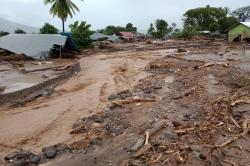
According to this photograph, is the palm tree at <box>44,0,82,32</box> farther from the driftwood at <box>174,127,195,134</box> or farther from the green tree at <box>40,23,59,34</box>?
the driftwood at <box>174,127,195,134</box>

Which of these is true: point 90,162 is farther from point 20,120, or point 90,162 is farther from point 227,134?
point 20,120

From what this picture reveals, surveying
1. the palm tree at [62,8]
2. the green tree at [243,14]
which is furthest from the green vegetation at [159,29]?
the palm tree at [62,8]

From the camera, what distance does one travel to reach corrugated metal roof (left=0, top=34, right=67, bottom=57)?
26125 millimetres

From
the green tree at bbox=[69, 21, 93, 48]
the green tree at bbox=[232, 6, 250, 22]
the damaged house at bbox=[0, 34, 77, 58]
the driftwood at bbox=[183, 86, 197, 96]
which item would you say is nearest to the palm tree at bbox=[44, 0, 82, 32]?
the green tree at bbox=[69, 21, 93, 48]

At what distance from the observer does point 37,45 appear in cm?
2684

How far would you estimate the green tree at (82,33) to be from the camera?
3494 cm

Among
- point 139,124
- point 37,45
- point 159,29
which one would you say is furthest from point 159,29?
point 139,124

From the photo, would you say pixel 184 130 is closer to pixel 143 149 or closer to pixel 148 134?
pixel 148 134

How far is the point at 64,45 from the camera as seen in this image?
2856 cm

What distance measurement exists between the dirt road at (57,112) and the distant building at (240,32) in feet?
96.8

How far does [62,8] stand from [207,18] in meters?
42.5

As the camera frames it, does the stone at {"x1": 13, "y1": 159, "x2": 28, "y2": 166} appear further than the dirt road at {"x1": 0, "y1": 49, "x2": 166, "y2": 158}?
No

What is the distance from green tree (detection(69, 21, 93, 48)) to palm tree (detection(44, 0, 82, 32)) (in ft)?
4.60

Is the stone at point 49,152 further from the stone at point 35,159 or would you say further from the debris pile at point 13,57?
the debris pile at point 13,57
